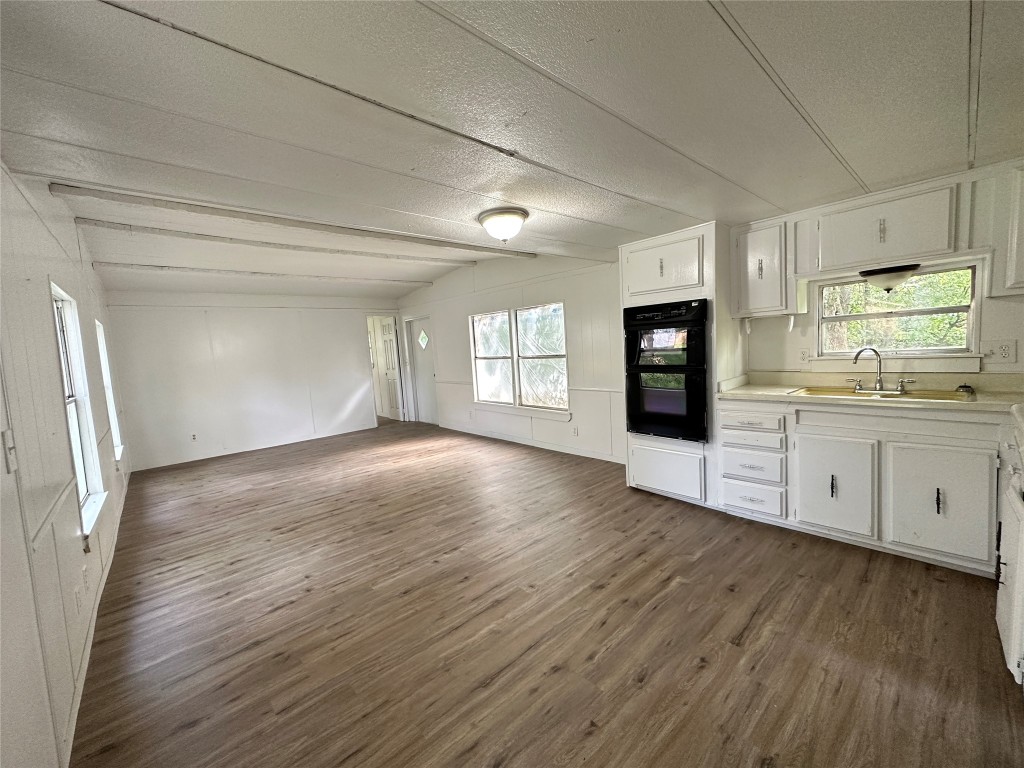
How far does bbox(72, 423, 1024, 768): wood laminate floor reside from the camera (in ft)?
5.04

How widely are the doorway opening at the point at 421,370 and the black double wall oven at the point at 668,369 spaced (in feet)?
15.5

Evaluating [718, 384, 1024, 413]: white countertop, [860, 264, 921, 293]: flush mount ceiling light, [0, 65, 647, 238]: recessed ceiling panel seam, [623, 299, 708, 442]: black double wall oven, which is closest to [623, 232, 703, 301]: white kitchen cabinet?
[623, 299, 708, 442]: black double wall oven

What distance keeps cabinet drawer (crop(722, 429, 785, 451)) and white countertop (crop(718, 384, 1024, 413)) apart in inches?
10.5

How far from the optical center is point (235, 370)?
260 inches

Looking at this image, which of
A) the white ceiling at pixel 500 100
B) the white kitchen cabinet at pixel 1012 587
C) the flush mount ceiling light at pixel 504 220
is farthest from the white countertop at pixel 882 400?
the flush mount ceiling light at pixel 504 220

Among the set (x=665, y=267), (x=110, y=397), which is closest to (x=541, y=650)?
(x=665, y=267)

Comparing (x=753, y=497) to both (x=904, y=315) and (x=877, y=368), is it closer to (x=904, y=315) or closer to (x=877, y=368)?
(x=877, y=368)

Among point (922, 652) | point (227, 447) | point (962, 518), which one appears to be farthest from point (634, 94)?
point (227, 447)

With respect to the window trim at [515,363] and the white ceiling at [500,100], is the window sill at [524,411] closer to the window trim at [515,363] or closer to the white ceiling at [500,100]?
the window trim at [515,363]

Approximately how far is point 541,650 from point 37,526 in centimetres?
211

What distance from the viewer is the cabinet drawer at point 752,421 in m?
3.04

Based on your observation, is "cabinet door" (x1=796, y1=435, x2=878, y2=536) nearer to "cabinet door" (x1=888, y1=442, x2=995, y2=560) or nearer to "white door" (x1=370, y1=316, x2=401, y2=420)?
"cabinet door" (x1=888, y1=442, x2=995, y2=560)

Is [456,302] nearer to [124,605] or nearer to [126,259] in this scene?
[126,259]

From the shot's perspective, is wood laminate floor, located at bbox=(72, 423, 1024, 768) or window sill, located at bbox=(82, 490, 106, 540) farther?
window sill, located at bbox=(82, 490, 106, 540)
